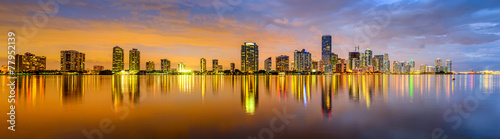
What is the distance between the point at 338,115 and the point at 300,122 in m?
4.28

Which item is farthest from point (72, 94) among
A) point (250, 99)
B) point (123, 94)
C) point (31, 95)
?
→ point (250, 99)

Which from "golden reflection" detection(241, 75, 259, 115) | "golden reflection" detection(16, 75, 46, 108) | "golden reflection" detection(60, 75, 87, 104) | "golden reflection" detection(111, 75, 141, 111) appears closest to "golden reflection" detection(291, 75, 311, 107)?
"golden reflection" detection(241, 75, 259, 115)

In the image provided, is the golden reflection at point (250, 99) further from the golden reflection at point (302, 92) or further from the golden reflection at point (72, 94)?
the golden reflection at point (72, 94)

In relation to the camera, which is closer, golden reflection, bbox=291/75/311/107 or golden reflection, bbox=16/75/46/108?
golden reflection, bbox=16/75/46/108

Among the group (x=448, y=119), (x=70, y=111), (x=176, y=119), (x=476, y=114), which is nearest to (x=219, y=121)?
(x=176, y=119)

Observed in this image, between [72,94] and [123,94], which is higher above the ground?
[72,94]

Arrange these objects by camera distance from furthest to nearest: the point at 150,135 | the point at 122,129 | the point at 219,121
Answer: the point at 219,121 < the point at 122,129 < the point at 150,135

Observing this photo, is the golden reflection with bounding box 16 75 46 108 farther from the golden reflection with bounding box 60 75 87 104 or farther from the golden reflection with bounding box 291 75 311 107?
the golden reflection with bounding box 291 75 311 107

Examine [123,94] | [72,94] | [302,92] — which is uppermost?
[72,94]

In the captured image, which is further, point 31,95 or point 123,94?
point 123,94

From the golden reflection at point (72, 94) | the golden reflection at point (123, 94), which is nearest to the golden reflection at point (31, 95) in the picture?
the golden reflection at point (72, 94)

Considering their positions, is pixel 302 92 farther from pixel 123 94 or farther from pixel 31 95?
pixel 31 95

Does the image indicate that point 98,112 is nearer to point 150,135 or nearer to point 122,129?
point 122,129

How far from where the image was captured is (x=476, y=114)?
20.8m
